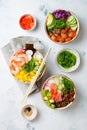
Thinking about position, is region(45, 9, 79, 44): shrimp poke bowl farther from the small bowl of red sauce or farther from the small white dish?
the small white dish

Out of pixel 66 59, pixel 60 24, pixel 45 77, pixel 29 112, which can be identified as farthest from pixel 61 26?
pixel 29 112

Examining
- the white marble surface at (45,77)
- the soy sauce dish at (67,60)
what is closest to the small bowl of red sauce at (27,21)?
the white marble surface at (45,77)

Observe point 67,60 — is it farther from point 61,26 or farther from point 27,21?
point 27,21

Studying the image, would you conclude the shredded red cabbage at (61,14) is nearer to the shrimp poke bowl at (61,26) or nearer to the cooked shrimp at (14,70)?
the shrimp poke bowl at (61,26)

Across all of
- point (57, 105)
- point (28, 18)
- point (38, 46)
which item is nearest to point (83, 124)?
point (57, 105)

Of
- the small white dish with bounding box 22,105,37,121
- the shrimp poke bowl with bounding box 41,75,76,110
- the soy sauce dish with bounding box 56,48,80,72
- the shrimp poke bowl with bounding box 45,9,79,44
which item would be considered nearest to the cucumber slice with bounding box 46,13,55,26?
the shrimp poke bowl with bounding box 45,9,79,44

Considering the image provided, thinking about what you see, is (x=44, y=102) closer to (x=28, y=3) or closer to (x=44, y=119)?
(x=44, y=119)
